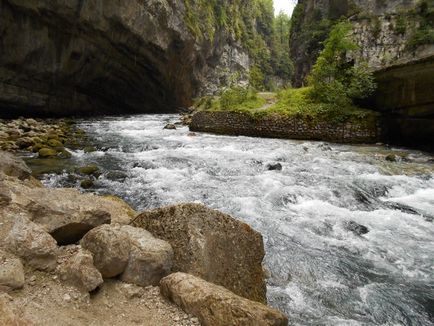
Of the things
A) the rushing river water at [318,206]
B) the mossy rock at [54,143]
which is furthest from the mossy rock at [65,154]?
the mossy rock at [54,143]

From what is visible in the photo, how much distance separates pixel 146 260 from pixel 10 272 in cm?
113

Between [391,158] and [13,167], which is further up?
[13,167]

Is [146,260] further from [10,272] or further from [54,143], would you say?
[54,143]

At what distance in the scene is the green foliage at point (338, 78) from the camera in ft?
55.6

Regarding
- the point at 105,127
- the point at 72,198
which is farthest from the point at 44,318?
the point at 105,127

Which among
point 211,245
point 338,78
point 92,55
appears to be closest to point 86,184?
point 211,245

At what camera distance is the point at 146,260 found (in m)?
3.27

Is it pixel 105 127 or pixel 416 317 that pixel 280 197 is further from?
pixel 105 127

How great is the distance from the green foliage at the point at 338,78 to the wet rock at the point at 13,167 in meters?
15.3

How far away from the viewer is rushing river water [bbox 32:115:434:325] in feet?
14.3

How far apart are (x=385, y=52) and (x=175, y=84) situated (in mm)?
19439

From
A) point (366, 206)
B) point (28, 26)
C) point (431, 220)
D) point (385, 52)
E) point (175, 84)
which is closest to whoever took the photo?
point (431, 220)

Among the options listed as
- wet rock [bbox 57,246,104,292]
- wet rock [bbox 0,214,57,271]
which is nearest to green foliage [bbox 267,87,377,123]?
wet rock [bbox 57,246,104,292]

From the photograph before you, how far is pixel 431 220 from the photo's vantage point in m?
6.86
